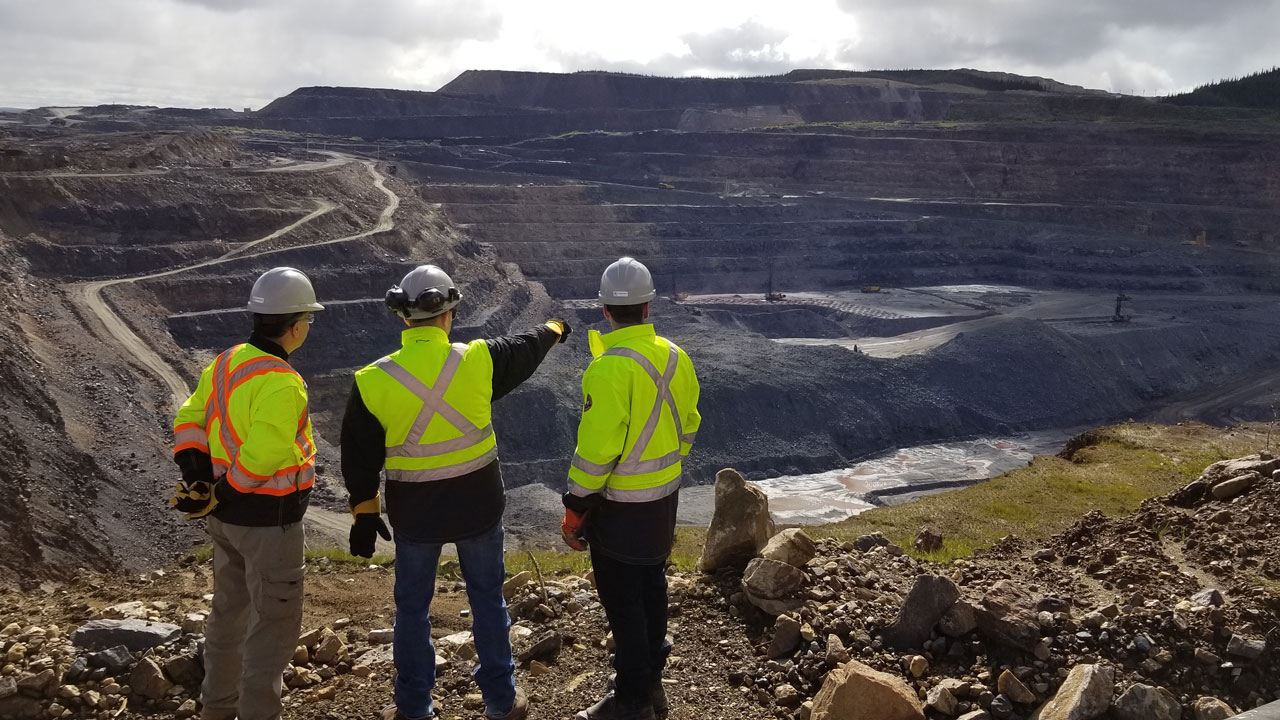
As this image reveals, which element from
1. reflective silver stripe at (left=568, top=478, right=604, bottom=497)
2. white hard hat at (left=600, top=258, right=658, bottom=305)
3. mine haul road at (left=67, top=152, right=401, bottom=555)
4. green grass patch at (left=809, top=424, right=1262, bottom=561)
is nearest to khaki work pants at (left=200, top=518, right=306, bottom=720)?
reflective silver stripe at (left=568, top=478, right=604, bottom=497)

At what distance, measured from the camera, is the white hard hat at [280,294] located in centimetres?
404

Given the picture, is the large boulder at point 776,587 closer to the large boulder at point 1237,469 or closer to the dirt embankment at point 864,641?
the dirt embankment at point 864,641

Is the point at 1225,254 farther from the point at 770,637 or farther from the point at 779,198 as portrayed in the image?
the point at 770,637

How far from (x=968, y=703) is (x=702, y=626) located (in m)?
1.63

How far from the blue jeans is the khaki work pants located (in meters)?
0.44

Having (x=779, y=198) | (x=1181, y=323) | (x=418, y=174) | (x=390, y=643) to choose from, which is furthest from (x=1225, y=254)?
(x=390, y=643)

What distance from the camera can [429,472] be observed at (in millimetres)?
4047

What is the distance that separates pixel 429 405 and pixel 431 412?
3cm

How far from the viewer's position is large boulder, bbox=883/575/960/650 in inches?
183

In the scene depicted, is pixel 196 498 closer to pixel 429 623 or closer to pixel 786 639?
pixel 429 623

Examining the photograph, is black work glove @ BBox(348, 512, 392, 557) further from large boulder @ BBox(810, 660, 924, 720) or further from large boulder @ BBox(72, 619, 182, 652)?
large boulder @ BBox(810, 660, 924, 720)

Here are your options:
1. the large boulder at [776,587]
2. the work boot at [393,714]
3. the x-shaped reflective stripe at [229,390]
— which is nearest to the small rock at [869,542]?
the large boulder at [776,587]

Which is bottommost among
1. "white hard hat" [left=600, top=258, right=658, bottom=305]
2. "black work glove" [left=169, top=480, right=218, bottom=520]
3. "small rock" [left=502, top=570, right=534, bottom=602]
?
"small rock" [left=502, top=570, right=534, bottom=602]

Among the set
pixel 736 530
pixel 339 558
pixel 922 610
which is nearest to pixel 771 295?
pixel 339 558
